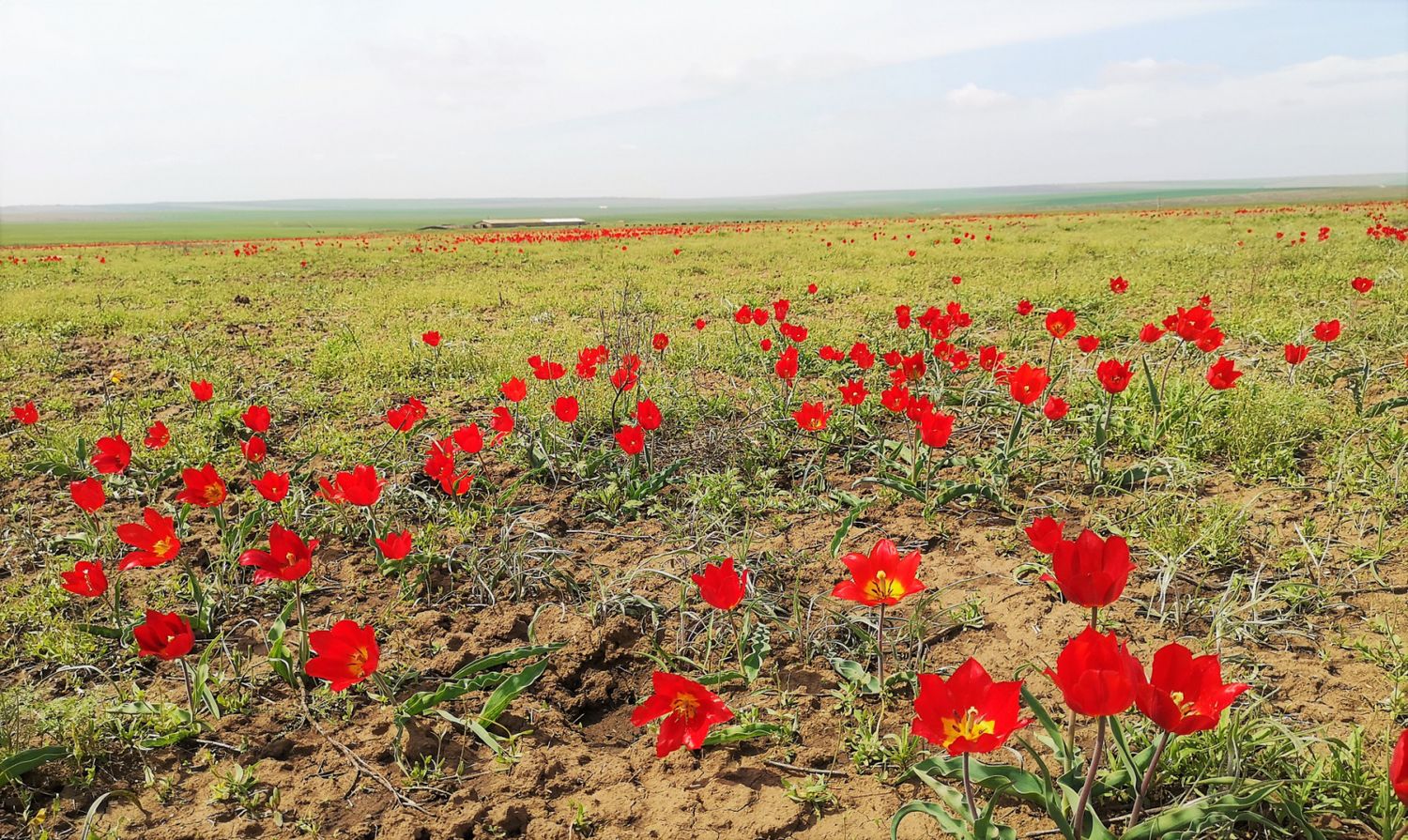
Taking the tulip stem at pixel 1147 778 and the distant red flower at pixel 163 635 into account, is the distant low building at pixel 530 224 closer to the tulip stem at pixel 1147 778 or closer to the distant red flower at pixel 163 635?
the distant red flower at pixel 163 635

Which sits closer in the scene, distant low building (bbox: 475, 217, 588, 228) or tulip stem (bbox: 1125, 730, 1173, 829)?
tulip stem (bbox: 1125, 730, 1173, 829)

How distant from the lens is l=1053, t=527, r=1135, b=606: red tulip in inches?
57.5

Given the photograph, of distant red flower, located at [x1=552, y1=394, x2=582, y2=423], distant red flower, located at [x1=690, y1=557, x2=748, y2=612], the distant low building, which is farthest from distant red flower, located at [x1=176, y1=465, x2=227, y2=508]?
the distant low building

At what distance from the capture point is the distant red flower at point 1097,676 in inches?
47.3

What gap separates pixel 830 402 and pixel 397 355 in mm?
3849

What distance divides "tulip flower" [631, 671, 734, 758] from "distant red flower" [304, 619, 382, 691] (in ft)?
2.27

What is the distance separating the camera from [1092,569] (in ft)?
5.03

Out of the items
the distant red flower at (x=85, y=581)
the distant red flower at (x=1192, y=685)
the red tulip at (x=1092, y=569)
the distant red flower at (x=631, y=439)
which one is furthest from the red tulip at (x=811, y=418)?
the distant red flower at (x=85, y=581)

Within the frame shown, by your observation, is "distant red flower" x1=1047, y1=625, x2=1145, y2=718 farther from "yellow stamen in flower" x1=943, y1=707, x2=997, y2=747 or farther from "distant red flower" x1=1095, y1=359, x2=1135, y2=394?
"distant red flower" x1=1095, y1=359, x2=1135, y2=394

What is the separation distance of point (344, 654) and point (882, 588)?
54.0 inches

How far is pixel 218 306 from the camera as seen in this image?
9.54m

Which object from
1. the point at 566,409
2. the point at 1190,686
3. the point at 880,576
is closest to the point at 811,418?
the point at 566,409

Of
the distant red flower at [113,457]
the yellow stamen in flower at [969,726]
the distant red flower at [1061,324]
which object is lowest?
the yellow stamen in flower at [969,726]

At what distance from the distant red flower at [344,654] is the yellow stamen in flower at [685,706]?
0.74m
